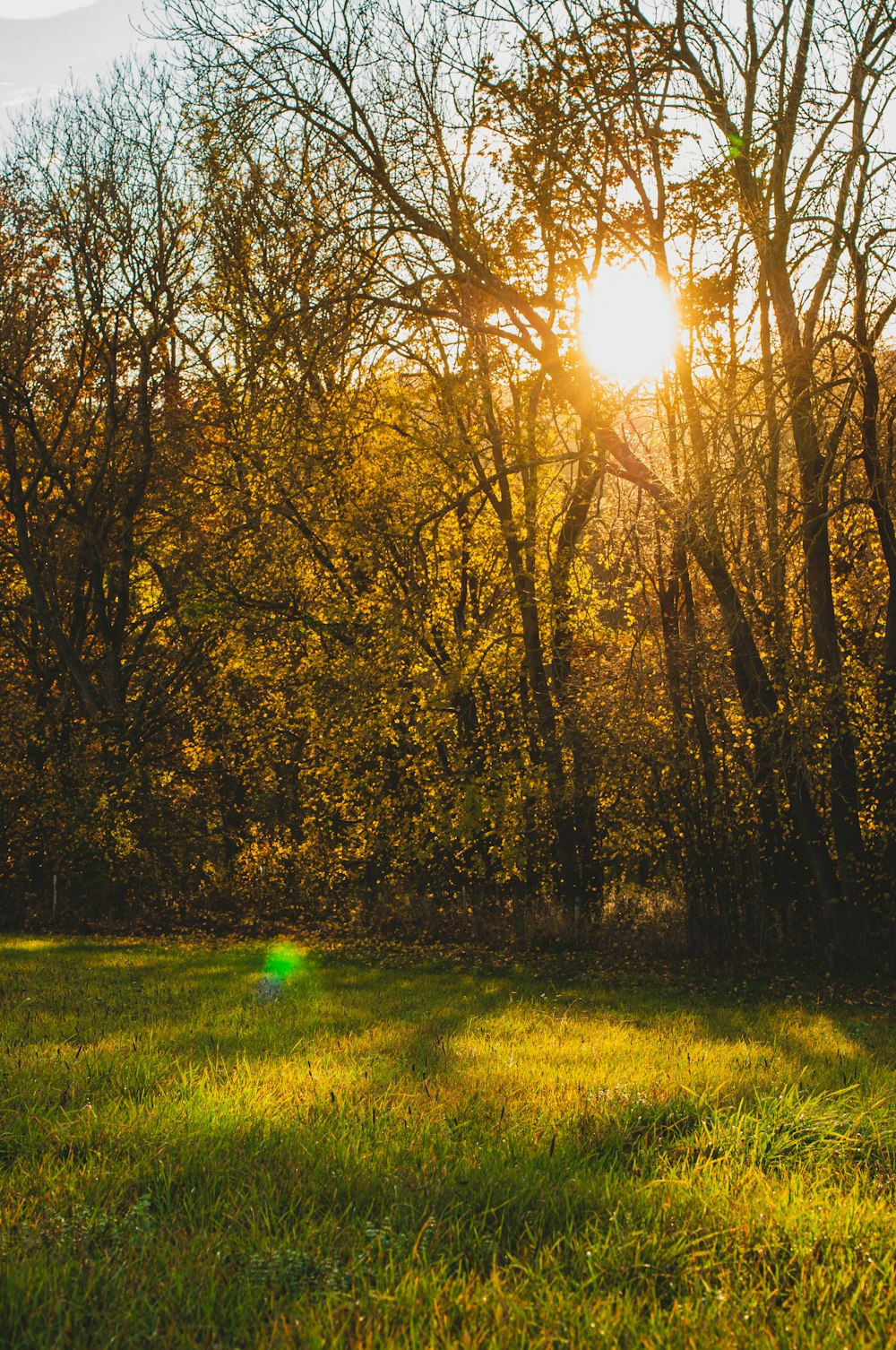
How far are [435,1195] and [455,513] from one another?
13191mm

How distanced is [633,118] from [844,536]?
210 inches

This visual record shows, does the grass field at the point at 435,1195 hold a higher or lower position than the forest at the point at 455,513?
lower

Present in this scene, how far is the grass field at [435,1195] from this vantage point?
8.44 ft

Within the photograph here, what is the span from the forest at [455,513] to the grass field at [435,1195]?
5.80 m

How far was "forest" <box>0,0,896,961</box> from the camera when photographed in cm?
1063

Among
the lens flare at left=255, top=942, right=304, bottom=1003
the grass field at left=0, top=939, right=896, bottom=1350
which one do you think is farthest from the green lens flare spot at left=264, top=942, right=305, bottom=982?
the grass field at left=0, top=939, right=896, bottom=1350

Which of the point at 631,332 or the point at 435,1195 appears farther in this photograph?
the point at 631,332

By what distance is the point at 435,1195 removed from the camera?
3.27 metres

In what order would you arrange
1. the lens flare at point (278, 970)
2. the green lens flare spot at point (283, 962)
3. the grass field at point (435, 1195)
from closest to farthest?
the grass field at point (435, 1195) → the lens flare at point (278, 970) → the green lens flare spot at point (283, 962)

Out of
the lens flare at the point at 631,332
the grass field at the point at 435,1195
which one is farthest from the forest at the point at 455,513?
the grass field at the point at 435,1195

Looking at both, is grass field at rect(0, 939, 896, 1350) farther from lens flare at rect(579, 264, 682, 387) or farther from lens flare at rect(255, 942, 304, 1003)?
lens flare at rect(579, 264, 682, 387)

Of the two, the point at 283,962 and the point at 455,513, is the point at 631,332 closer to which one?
the point at 455,513

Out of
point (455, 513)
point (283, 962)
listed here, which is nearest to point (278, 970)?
point (283, 962)

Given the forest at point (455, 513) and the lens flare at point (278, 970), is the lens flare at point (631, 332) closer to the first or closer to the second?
the forest at point (455, 513)
